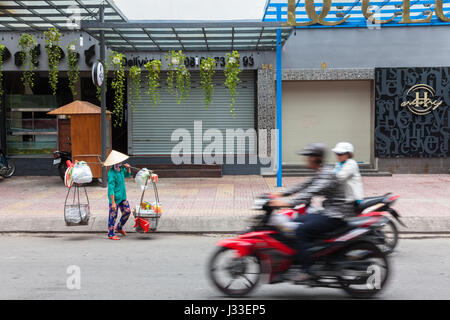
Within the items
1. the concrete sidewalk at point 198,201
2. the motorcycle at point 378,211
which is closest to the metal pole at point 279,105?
the concrete sidewalk at point 198,201

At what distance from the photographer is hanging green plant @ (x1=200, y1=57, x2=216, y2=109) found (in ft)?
49.6

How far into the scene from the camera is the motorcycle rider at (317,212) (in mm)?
5191

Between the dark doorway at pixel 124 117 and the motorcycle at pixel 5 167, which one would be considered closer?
the motorcycle at pixel 5 167

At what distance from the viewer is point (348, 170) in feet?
22.3

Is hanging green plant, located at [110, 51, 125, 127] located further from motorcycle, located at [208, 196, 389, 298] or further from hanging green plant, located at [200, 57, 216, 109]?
motorcycle, located at [208, 196, 389, 298]

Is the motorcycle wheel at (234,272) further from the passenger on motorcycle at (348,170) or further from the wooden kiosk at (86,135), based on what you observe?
the wooden kiosk at (86,135)

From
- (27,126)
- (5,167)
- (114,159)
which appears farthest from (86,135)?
(114,159)

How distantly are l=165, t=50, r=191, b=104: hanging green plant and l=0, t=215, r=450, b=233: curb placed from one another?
21.7 ft

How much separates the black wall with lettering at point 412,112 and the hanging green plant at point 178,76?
636cm

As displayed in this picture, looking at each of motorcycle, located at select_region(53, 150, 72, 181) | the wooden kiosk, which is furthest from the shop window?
the wooden kiosk
